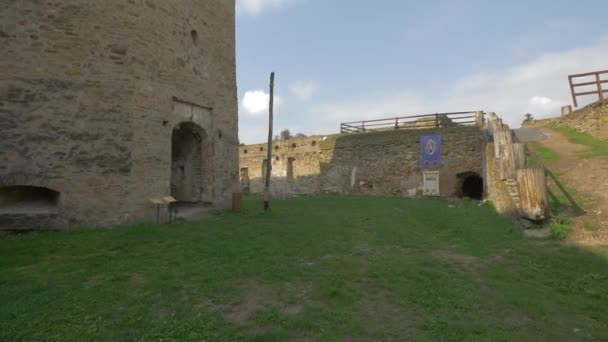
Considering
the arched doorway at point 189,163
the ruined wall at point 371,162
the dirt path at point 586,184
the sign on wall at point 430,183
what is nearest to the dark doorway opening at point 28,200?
the arched doorway at point 189,163

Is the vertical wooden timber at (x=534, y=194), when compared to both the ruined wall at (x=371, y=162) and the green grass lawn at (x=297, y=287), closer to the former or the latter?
the green grass lawn at (x=297, y=287)

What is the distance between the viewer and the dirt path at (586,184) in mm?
6902

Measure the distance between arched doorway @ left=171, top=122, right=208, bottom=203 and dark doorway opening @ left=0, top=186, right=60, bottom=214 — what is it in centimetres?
409

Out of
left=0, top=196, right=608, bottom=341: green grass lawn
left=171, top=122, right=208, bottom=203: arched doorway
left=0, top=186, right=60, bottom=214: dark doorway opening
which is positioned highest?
left=171, top=122, right=208, bottom=203: arched doorway

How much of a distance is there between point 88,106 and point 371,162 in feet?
48.7

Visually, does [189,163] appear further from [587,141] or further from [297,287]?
[587,141]

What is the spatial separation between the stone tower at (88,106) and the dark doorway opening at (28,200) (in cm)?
2

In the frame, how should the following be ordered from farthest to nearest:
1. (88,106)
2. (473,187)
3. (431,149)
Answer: (473,187), (431,149), (88,106)

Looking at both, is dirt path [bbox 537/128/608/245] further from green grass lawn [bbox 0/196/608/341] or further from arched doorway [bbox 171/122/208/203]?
arched doorway [bbox 171/122/208/203]

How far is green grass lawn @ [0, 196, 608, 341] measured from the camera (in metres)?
3.70

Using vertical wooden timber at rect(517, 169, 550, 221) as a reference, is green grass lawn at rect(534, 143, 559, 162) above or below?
above

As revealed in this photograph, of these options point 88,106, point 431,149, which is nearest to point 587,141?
point 431,149

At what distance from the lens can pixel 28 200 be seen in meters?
8.45

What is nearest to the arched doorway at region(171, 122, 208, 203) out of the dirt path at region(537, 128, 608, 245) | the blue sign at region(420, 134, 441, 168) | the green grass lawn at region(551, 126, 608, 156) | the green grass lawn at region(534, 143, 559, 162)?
the dirt path at region(537, 128, 608, 245)
